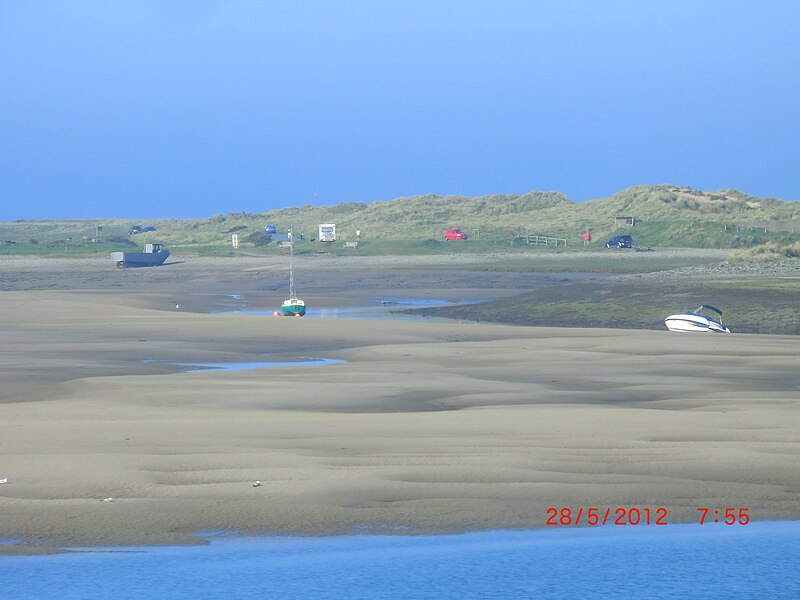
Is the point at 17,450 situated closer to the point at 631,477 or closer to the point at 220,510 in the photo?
the point at 220,510

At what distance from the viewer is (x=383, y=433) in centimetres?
1355

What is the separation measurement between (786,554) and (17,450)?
7.48m

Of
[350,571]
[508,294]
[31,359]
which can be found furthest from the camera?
[508,294]

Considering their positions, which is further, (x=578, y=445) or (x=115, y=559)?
(x=578, y=445)

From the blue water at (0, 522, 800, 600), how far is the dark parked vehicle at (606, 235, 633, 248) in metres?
81.8

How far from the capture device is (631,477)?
11.1m

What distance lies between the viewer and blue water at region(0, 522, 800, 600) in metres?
8.55

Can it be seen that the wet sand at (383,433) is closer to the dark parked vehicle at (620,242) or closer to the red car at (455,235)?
the dark parked vehicle at (620,242)

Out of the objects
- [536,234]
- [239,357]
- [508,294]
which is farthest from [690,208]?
[239,357]
